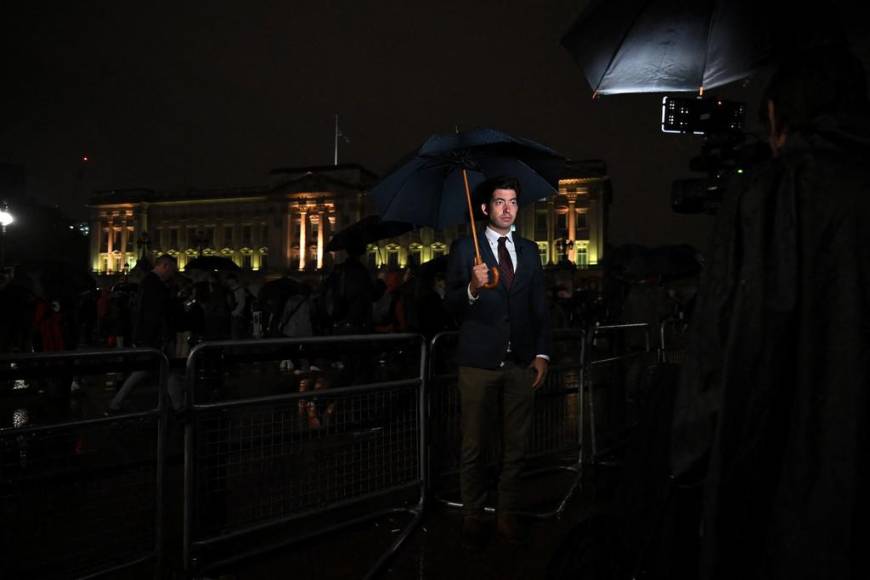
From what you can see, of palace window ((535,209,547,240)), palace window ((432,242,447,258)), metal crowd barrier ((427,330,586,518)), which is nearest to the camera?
metal crowd barrier ((427,330,586,518))

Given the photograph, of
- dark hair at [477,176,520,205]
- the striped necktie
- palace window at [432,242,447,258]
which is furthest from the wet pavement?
palace window at [432,242,447,258]

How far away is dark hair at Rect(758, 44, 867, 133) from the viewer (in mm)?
1763

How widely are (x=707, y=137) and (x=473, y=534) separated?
335 cm

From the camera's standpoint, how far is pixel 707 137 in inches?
199

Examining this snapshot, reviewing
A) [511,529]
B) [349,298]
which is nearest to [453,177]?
[511,529]

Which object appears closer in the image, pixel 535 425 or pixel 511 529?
pixel 511 529

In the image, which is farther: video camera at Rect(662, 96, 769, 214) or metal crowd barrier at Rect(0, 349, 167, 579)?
video camera at Rect(662, 96, 769, 214)

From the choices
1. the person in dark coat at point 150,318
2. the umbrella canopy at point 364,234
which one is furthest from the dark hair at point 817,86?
the person in dark coat at point 150,318

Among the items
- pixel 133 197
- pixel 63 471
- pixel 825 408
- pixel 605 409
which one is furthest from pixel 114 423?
pixel 133 197

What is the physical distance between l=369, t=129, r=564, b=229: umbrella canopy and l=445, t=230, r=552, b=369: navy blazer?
1.91 feet

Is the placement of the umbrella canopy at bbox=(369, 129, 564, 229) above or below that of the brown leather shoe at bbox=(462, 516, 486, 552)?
above

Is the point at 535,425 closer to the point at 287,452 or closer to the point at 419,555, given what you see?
the point at 419,555

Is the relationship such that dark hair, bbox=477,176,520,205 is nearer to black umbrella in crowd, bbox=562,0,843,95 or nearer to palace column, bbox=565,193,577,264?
black umbrella in crowd, bbox=562,0,843,95

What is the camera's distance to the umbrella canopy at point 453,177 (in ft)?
15.0
